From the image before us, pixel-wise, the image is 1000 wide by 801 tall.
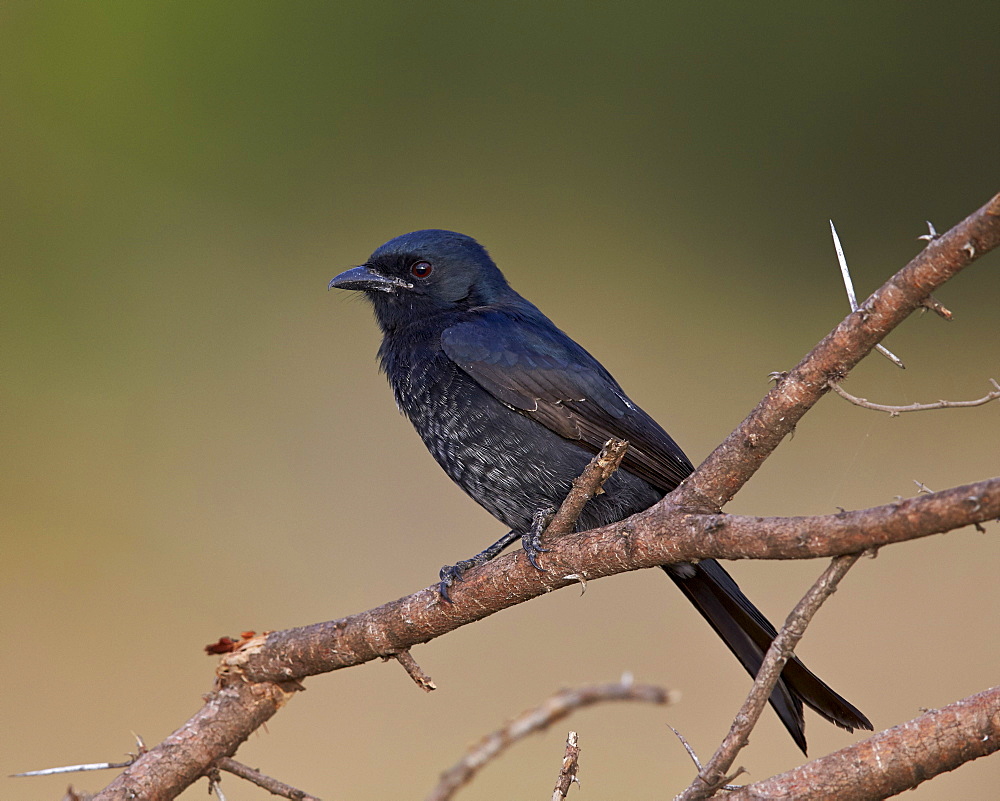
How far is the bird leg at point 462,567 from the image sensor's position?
181 cm

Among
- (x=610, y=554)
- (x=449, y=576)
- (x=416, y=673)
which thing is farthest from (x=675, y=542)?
(x=449, y=576)

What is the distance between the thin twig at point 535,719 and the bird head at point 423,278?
203cm

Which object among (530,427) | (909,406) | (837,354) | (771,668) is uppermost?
(530,427)

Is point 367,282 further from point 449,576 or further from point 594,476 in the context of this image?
point 594,476

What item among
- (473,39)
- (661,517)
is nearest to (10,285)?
(473,39)

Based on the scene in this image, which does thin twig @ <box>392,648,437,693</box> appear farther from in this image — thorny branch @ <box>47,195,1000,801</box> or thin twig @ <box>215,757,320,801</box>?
thin twig @ <box>215,757,320,801</box>

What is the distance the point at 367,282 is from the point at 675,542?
1.58 m

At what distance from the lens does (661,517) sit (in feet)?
4.83

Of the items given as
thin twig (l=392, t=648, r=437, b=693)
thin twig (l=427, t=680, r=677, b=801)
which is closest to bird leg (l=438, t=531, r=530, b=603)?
thin twig (l=392, t=648, r=437, b=693)

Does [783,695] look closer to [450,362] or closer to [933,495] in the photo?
[933,495]

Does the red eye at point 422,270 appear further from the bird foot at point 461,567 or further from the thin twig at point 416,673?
the thin twig at point 416,673

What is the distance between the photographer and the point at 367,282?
2.77 m

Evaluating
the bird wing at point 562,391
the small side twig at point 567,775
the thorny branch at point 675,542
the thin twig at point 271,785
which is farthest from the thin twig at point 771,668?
the bird wing at point 562,391

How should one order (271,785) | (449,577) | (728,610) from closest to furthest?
(271,785)
(449,577)
(728,610)
